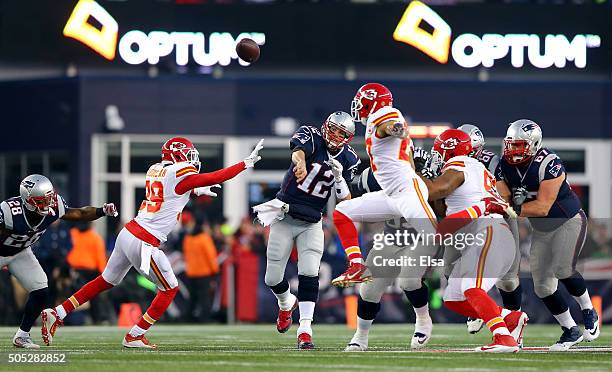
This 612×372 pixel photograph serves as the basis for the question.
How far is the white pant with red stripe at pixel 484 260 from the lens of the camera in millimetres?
10344

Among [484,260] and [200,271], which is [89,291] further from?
[200,271]

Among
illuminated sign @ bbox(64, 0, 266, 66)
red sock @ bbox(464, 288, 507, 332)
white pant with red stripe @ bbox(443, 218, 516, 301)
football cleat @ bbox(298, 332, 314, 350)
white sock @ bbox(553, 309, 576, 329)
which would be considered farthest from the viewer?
illuminated sign @ bbox(64, 0, 266, 66)

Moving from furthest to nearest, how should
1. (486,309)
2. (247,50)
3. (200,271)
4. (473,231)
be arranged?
(200,271) < (247,50) < (473,231) < (486,309)

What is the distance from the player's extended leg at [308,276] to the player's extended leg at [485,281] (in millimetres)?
1201

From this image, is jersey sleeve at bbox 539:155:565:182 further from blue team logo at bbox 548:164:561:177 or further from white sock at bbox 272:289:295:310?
white sock at bbox 272:289:295:310

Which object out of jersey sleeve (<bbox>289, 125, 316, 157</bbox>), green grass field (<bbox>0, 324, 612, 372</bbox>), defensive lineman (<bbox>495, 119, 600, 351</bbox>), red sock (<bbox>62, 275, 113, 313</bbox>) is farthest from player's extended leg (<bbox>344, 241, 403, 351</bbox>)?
red sock (<bbox>62, 275, 113, 313</bbox>)

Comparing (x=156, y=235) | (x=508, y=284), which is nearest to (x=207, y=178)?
(x=156, y=235)

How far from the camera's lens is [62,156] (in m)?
24.0

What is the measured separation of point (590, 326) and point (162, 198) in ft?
12.8

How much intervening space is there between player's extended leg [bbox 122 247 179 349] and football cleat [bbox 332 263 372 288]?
1.72 meters

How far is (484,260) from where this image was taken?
A: 34.0 ft

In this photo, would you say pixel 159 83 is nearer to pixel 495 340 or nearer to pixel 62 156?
pixel 62 156

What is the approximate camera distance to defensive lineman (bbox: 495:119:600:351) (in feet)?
37.2

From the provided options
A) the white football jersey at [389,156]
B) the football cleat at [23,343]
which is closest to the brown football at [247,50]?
the white football jersey at [389,156]
